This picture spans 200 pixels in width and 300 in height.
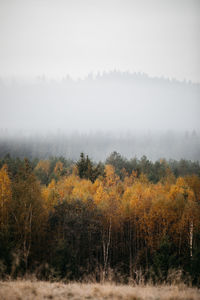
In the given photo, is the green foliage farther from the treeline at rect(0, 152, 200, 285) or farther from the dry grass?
the dry grass

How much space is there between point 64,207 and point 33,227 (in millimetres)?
6253

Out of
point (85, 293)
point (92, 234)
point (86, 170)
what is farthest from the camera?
point (86, 170)

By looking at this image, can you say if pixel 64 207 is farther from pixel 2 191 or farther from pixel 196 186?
pixel 196 186

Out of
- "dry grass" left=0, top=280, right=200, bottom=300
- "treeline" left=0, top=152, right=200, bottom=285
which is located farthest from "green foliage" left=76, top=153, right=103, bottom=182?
"dry grass" left=0, top=280, right=200, bottom=300

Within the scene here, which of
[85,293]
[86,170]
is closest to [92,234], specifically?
[85,293]

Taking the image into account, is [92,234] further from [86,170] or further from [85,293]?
[86,170]

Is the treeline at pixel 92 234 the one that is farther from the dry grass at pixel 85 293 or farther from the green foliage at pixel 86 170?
the green foliage at pixel 86 170

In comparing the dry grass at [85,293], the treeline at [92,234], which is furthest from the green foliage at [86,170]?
the dry grass at [85,293]

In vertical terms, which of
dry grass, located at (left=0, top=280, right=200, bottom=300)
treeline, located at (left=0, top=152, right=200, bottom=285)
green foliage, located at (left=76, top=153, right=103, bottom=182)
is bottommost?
treeline, located at (left=0, top=152, right=200, bottom=285)

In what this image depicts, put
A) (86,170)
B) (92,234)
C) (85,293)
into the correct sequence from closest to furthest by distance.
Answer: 1. (85,293)
2. (92,234)
3. (86,170)

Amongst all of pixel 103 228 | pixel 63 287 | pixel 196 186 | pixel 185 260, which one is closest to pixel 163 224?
pixel 185 260

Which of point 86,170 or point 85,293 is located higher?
point 86,170

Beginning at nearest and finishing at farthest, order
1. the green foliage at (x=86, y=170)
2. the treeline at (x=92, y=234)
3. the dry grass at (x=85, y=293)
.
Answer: the dry grass at (x=85, y=293), the treeline at (x=92, y=234), the green foliage at (x=86, y=170)

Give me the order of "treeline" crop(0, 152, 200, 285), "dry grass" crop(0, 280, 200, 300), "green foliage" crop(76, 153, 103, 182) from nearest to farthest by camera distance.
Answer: "dry grass" crop(0, 280, 200, 300)
"treeline" crop(0, 152, 200, 285)
"green foliage" crop(76, 153, 103, 182)
